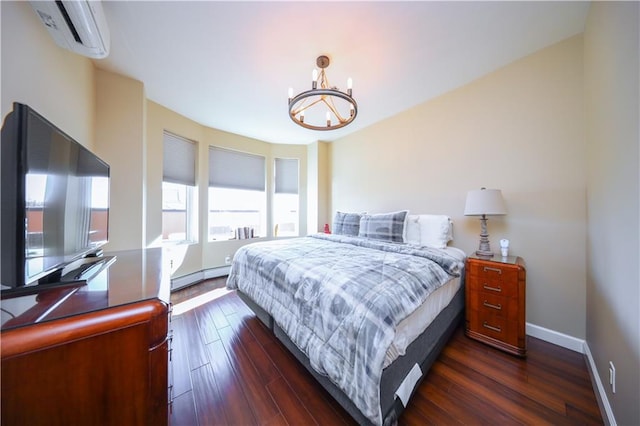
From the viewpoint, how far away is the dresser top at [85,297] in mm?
598

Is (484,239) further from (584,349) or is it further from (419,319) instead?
(419,319)

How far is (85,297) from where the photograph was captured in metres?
0.74

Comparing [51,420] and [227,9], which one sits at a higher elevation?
[227,9]

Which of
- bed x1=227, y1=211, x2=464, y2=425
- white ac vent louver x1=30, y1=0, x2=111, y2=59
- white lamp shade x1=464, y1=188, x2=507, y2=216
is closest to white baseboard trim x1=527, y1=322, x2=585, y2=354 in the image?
bed x1=227, y1=211, x2=464, y2=425

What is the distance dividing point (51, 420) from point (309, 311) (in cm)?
102

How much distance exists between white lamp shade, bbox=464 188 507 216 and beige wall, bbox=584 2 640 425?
0.51 meters

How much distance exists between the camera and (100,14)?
4.42ft

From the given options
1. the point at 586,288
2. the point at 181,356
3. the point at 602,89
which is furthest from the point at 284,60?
the point at 586,288

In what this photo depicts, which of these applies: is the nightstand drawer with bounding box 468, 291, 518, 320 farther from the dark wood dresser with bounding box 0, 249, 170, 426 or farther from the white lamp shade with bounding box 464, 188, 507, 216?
the dark wood dresser with bounding box 0, 249, 170, 426

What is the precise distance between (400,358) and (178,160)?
3.66 m

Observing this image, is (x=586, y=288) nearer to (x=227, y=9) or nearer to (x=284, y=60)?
(x=284, y=60)

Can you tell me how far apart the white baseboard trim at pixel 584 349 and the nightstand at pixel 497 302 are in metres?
0.34

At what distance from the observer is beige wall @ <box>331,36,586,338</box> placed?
1.73m

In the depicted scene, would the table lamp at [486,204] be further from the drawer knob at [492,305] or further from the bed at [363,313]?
the drawer knob at [492,305]
